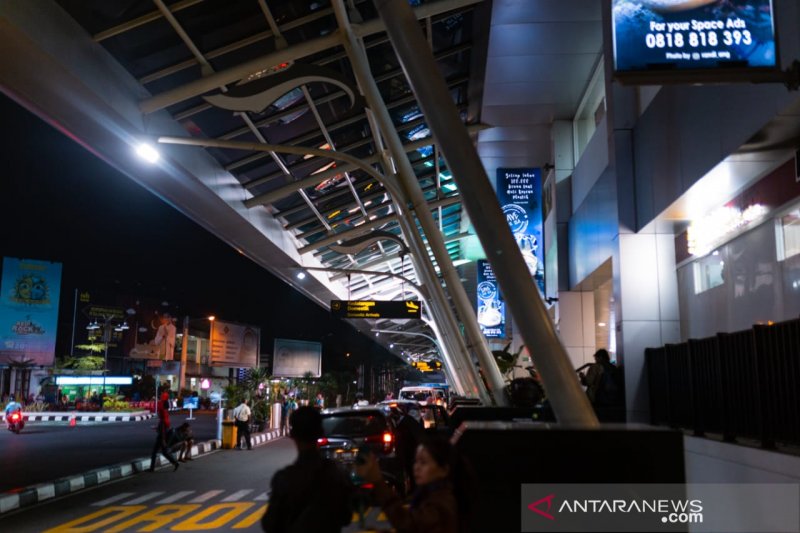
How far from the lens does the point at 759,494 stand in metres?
6.83

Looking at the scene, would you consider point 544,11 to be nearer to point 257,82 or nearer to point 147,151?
point 257,82

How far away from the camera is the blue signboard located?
6.87m

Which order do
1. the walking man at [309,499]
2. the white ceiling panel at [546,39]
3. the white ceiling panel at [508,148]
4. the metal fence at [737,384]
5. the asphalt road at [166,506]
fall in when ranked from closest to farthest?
the walking man at [309,499], the metal fence at [737,384], the asphalt road at [166,506], the white ceiling panel at [546,39], the white ceiling panel at [508,148]

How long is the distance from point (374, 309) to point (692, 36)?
76.0ft

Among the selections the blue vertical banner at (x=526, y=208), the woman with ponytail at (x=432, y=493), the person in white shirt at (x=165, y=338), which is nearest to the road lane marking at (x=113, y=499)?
the woman with ponytail at (x=432, y=493)

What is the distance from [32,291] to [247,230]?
3042 cm

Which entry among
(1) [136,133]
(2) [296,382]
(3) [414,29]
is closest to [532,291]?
(3) [414,29]

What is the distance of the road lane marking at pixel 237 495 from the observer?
12083 millimetres

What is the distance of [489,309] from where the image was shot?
30578mm

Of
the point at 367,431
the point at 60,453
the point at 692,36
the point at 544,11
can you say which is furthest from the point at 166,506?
the point at 60,453

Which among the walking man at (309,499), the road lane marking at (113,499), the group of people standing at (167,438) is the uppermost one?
the walking man at (309,499)

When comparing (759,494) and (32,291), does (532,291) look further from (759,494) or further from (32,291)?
(32,291)

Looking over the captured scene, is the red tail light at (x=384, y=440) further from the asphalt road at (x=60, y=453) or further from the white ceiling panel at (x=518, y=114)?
the white ceiling panel at (x=518, y=114)

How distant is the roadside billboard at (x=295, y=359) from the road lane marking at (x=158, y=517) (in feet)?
120
